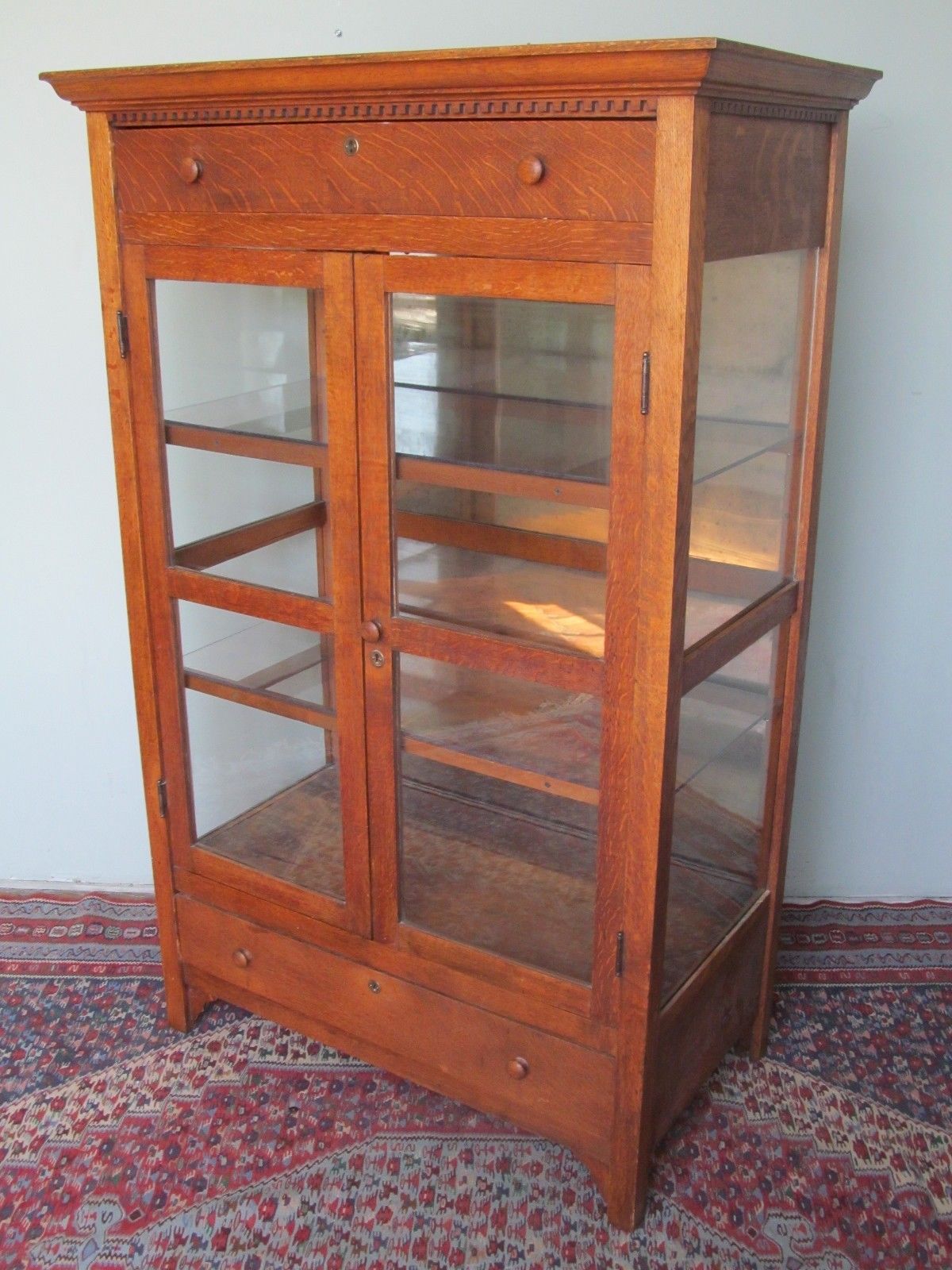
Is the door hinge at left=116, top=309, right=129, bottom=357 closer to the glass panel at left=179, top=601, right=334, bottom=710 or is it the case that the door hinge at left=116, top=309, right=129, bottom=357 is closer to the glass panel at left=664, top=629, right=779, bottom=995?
the glass panel at left=179, top=601, right=334, bottom=710

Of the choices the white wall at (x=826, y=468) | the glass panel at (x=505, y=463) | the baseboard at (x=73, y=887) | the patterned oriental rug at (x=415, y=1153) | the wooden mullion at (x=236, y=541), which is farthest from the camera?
the baseboard at (x=73, y=887)

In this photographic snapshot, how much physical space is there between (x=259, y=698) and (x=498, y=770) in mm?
400

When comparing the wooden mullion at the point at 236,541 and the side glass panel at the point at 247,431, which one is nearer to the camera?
the side glass panel at the point at 247,431

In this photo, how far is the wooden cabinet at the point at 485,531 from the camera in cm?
140

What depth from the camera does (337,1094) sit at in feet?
6.46

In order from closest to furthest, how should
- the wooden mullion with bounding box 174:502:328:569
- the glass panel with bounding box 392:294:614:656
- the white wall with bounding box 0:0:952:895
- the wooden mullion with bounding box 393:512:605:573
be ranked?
the glass panel with bounding box 392:294:614:656, the wooden mullion with bounding box 393:512:605:573, the wooden mullion with bounding box 174:502:328:569, the white wall with bounding box 0:0:952:895

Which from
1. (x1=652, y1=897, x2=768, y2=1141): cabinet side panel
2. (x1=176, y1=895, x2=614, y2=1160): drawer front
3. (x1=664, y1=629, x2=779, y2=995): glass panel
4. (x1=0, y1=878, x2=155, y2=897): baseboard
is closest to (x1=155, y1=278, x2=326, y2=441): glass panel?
(x1=664, y1=629, x2=779, y2=995): glass panel

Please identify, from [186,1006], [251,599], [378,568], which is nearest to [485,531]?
[378,568]

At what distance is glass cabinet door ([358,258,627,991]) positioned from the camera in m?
1.50

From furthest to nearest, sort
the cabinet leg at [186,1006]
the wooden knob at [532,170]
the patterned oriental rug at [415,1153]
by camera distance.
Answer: the cabinet leg at [186,1006]
the patterned oriental rug at [415,1153]
the wooden knob at [532,170]

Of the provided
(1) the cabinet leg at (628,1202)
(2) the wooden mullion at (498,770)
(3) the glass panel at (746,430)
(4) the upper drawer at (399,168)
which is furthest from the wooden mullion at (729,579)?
(1) the cabinet leg at (628,1202)

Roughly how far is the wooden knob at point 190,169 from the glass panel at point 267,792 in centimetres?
72

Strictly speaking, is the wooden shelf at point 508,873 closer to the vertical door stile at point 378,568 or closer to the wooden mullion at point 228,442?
the vertical door stile at point 378,568

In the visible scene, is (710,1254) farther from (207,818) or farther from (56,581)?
(56,581)
